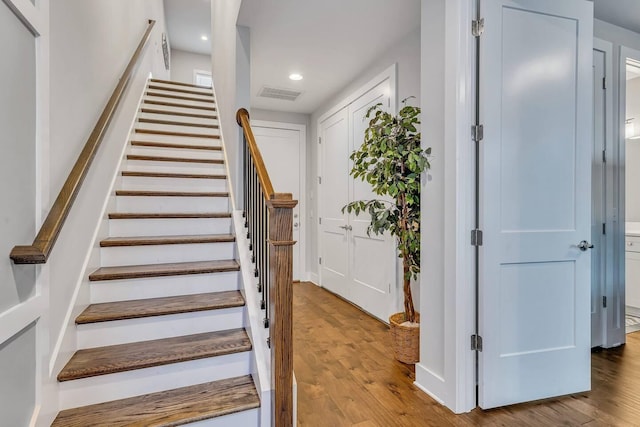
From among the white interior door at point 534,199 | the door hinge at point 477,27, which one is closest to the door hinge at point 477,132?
the white interior door at point 534,199

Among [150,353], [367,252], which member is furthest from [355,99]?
[150,353]

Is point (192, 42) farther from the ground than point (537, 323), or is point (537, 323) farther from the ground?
point (192, 42)

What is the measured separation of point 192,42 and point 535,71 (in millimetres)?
6589

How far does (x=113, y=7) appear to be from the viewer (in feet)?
8.04

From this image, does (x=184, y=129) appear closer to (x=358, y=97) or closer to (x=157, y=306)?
(x=358, y=97)

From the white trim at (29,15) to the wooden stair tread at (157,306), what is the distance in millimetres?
1289

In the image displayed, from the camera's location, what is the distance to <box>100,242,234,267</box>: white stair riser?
2128mm

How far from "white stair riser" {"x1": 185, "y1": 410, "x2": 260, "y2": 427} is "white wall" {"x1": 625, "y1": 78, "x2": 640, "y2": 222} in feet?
16.2

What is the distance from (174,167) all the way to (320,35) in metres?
1.77

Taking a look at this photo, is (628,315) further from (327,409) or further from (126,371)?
(126,371)

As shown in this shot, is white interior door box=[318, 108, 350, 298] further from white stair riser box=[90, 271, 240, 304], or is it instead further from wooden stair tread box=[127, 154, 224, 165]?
white stair riser box=[90, 271, 240, 304]

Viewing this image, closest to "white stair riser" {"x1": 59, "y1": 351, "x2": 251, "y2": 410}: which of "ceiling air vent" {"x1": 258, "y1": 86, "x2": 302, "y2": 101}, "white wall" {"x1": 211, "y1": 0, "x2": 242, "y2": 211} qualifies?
"white wall" {"x1": 211, "y1": 0, "x2": 242, "y2": 211}

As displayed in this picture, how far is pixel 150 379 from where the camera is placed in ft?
5.24

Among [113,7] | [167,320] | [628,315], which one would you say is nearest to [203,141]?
[113,7]
